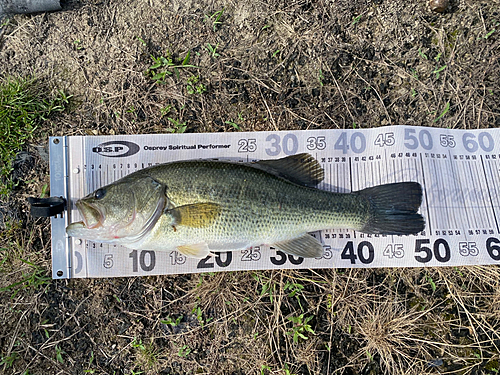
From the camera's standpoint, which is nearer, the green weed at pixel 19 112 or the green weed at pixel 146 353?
the green weed at pixel 146 353

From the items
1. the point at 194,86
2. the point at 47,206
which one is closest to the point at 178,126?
the point at 194,86

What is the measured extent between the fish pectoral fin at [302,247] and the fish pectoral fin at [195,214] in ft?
2.18

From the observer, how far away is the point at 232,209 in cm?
264

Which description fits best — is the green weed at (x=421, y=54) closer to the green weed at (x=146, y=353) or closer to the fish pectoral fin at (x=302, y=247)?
the fish pectoral fin at (x=302, y=247)

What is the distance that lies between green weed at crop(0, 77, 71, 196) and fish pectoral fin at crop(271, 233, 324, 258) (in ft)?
8.83

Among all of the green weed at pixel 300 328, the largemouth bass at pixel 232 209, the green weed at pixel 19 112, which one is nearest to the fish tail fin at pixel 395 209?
the largemouth bass at pixel 232 209

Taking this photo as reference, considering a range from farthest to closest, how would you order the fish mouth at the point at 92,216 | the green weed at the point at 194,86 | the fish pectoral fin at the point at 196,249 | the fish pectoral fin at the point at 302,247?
the green weed at the point at 194,86 < the fish pectoral fin at the point at 302,247 < the fish pectoral fin at the point at 196,249 < the fish mouth at the point at 92,216

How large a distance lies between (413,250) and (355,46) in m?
2.18

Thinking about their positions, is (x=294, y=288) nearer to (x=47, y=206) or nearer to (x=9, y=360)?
(x=47, y=206)

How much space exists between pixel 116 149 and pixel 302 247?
2.08 metres

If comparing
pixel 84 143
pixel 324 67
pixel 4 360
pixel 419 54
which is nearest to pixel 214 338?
pixel 4 360

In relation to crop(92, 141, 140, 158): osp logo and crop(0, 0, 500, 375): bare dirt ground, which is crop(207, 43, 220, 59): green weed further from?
crop(92, 141, 140, 158): osp logo

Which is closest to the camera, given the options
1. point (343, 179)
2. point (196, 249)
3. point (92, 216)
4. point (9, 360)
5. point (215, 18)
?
point (92, 216)

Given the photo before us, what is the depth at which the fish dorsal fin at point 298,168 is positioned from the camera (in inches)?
115
